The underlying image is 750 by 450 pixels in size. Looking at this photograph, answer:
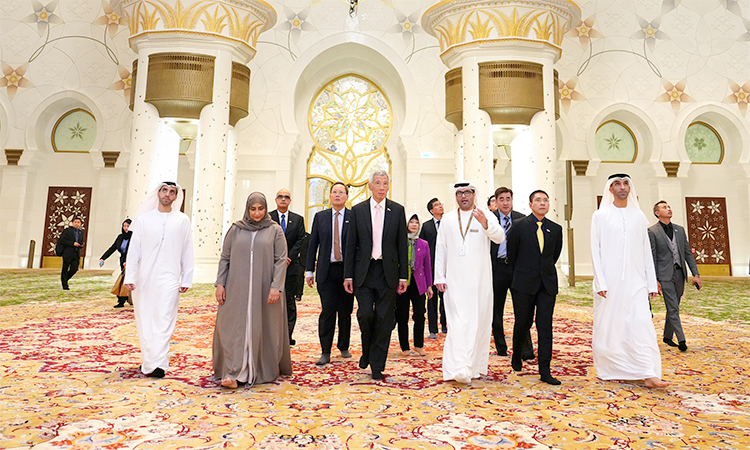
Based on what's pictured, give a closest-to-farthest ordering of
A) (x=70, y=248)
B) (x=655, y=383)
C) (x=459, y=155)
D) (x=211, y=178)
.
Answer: (x=655, y=383) → (x=70, y=248) → (x=211, y=178) → (x=459, y=155)

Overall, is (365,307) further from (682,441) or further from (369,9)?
(369,9)

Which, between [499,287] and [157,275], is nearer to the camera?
[157,275]

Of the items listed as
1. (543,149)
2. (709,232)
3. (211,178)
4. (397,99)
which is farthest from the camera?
(397,99)

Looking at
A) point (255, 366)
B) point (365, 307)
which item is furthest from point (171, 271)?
point (365, 307)

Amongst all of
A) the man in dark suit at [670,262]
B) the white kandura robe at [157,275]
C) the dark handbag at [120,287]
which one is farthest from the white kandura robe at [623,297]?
the dark handbag at [120,287]

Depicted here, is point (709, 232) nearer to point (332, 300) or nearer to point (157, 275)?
point (332, 300)

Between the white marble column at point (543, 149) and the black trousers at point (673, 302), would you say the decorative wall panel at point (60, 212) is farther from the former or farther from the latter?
the black trousers at point (673, 302)

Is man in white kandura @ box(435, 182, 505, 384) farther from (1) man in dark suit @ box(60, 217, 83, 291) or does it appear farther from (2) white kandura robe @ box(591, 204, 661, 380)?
(1) man in dark suit @ box(60, 217, 83, 291)

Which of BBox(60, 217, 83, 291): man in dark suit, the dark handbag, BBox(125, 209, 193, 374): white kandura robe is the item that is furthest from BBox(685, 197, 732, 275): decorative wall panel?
BBox(60, 217, 83, 291): man in dark suit

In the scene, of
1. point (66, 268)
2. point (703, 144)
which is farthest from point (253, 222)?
point (703, 144)

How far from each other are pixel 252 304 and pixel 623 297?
2.44m

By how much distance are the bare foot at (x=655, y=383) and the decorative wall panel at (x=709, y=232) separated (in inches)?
483

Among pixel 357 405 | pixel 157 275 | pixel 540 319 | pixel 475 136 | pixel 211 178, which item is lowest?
pixel 357 405

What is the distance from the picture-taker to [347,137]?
13461 millimetres
